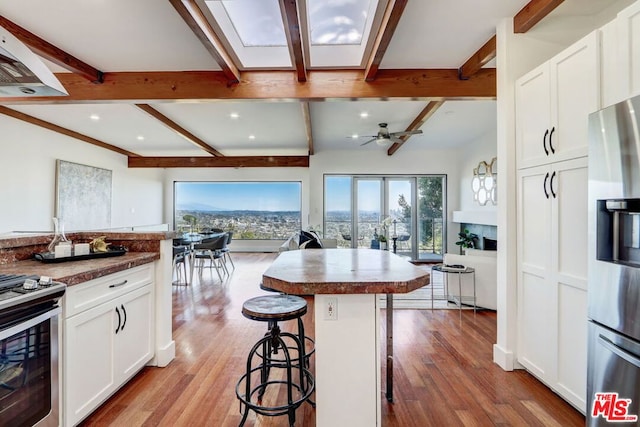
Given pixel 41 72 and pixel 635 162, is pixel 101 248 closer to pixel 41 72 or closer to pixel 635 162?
pixel 41 72

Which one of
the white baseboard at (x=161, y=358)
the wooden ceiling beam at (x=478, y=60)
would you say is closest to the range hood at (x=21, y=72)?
Result: the white baseboard at (x=161, y=358)

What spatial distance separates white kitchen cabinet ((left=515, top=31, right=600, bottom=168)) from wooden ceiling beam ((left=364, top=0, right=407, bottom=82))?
107 cm

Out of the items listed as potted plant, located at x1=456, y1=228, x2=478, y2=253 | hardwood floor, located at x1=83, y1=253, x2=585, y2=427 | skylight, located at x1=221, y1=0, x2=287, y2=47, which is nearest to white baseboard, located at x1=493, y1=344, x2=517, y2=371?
hardwood floor, located at x1=83, y1=253, x2=585, y2=427

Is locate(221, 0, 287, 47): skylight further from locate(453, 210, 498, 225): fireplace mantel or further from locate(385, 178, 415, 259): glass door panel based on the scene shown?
locate(385, 178, 415, 259): glass door panel

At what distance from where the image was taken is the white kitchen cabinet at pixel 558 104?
177 cm

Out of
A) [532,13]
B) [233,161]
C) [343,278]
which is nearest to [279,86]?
[532,13]

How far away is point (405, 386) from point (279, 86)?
3.06 meters

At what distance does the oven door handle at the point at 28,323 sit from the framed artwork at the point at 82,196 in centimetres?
509

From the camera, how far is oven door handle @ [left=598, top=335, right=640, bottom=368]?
127 centimetres

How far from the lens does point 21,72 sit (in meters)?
1.67

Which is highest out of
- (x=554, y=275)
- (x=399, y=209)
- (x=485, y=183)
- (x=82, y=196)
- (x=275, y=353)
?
(x=485, y=183)

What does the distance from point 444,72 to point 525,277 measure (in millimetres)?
2306

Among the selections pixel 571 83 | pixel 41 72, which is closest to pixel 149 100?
pixel 41 72

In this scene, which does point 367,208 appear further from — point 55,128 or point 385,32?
point 55,128
